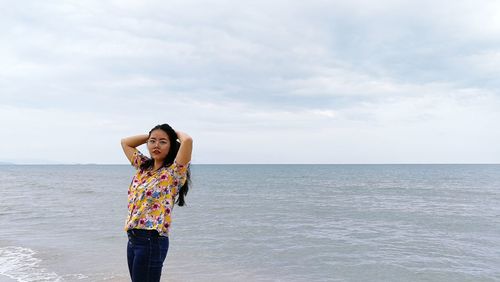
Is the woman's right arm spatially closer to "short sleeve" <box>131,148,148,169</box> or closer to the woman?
"short sleeve" <box>131,148,148,169</box>

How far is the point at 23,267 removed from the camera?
9.20m

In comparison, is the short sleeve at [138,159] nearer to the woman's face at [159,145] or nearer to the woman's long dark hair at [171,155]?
the woman's long dark hair at [171,155]

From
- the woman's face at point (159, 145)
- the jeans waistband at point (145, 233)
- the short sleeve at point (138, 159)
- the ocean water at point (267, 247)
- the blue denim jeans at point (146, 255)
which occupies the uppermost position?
the woman's face at point (159, 145)

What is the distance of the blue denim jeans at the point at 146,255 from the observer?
3047 mm

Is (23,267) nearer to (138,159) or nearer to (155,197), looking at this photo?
(138,159)

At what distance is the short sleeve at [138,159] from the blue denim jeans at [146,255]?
25.8 inches

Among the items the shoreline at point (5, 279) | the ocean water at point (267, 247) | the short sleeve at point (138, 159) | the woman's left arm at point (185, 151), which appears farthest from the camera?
the ocean water at point (267, 247)

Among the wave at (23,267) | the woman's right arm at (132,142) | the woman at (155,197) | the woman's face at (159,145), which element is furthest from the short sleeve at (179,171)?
the wave at (23,267)

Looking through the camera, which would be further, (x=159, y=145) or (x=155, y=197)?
(x=159, y=145)

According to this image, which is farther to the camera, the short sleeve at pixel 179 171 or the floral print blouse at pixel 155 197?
the short sleeve at pixel 179 171

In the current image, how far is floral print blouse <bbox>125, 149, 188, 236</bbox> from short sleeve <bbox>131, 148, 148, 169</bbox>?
0.20 m

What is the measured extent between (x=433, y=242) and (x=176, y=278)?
9.79 metres

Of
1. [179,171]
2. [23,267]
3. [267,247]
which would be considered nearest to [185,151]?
[179,171]

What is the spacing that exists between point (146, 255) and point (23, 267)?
7.80m
